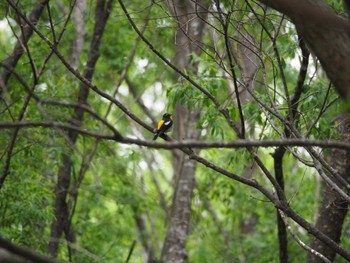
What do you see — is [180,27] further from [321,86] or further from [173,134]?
[173,134]

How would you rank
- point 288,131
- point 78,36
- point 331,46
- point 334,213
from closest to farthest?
point 331,46, point 288,131, point 334,213, point 78,36

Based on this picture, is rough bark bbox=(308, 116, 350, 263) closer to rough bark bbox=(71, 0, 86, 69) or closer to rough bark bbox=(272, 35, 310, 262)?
rough bark bbox=(272, 35, 310, 262)

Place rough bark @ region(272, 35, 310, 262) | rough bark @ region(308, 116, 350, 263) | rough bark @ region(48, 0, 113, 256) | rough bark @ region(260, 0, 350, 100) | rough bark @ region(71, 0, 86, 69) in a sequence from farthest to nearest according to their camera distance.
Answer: rough bark @ region(71, 0, 86, 69) → rough bark @ region(48, 0, 113, 256) → rough bark @ region(308, 116, 350, 263) → rough bark @ region(272, 35, 310, 262) → rough bark @ region(260, 0, 350, 100)

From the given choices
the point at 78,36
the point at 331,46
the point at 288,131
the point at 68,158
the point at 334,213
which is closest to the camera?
the point at 331,46

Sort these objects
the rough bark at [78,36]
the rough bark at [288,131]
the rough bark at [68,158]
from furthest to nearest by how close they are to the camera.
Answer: the rough bark at [78,36] → the rough bark at [68,158] → the rough bark at [288,131]

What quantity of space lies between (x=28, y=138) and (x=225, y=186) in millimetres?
4681

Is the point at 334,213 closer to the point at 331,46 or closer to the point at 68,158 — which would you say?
the point at 331,46

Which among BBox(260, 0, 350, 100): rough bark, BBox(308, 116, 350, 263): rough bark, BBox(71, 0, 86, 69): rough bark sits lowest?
BBox(260, 0, 350, 100): rough bark

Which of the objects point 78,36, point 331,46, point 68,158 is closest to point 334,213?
point 331,46

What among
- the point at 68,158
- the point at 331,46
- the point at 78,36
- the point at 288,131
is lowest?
the point at 331,46

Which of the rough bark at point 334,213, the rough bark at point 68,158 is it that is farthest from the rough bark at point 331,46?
the rough bark at point 68,158

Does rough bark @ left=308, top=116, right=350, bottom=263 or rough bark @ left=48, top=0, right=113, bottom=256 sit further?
rough bark @ left=48, top=0, right=113, bottom=256

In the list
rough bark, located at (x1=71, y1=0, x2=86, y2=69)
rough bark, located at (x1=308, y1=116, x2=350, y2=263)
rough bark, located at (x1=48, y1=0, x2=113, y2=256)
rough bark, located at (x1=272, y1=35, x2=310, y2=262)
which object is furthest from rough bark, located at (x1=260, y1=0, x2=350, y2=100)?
rough bark, located at (x1=71, y1=0, x2=86, y2=69)

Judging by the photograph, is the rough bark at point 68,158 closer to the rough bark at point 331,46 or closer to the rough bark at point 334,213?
the rough bark at point 334,213
